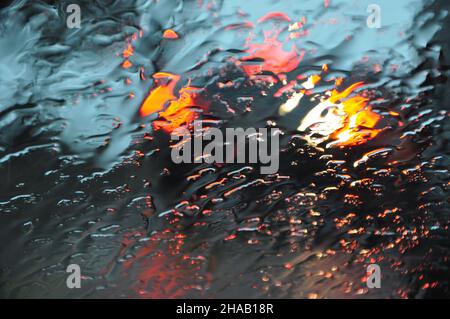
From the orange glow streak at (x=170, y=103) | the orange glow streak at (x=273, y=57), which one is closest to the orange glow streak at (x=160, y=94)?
the orange glow streak at (x=170, y=103)

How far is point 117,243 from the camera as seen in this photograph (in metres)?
1.26

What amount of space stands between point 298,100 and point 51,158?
0.67 metres

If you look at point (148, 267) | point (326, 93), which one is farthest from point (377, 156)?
point (148, 267)

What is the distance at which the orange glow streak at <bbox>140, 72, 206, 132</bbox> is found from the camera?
3.56 ft

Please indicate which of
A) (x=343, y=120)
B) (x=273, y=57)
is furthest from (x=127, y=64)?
(x=343, y=120)

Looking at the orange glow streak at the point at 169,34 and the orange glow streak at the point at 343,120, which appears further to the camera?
the orange glow streak at the point at 343,120

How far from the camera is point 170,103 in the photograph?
1.11 m

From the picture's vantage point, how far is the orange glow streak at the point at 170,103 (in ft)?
3.56

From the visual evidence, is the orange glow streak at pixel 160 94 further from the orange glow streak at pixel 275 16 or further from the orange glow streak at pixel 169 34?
the orange glow streak at pixel 275 16

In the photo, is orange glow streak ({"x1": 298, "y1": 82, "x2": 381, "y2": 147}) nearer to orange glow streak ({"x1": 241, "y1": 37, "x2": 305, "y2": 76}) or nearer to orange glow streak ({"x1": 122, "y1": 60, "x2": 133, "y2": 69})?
orange glow streak ({"x1": 241, "y1": 37, "x2": 305, "y2": 76})

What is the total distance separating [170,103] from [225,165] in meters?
0.23

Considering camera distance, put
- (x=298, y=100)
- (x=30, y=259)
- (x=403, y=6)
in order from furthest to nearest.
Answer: (x=30, y=259), (x=298, y=100), (x=403, y=6)

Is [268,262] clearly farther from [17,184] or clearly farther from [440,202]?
[17,184]

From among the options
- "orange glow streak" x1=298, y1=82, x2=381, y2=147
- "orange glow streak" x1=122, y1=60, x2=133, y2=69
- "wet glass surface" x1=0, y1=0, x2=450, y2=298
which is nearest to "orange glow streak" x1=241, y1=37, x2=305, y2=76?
"wet glass surface" x1=0, y1=0, x2=450, y2=298
